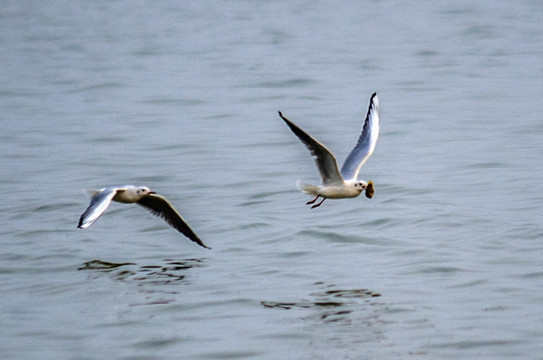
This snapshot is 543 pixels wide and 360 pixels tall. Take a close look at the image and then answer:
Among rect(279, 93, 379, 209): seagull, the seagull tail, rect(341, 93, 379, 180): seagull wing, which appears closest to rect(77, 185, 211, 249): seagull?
the seagull tail

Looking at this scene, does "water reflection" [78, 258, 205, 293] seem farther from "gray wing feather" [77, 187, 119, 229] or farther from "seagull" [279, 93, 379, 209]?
"seagull" [279, 93, 379, 209]

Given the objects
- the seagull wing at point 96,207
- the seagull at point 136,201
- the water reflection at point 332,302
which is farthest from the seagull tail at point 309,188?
the seagull wing at point 96,207

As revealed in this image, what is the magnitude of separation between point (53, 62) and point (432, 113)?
10.9m

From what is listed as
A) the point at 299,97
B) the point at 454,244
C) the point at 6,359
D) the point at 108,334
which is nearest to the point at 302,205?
the point at 454,244

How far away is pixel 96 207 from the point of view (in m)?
9.84

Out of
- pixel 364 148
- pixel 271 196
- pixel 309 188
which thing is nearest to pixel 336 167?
pixel 309 188

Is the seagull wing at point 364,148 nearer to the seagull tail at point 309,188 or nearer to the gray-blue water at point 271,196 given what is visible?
the seagull tail at point 309,188

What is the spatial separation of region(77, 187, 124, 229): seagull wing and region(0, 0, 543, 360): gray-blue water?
3.34 ft

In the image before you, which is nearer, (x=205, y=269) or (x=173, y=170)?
(x=205, y=269)

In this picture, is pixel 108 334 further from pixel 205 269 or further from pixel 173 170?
pixel 173 170

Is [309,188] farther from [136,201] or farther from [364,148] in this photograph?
[136,201]

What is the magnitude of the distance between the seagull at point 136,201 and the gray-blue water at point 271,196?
40 centimetres

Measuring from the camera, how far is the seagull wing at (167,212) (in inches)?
459

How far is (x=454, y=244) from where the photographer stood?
1205 centimetres
